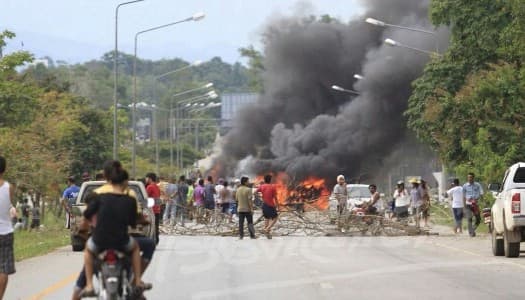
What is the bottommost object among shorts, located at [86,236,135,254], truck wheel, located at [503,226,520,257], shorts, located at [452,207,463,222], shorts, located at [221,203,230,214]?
truck wheel, located at [503,226,520,257]

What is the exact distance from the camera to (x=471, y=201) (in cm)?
3481

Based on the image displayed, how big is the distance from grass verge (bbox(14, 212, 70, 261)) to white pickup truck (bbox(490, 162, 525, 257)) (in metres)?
9.01

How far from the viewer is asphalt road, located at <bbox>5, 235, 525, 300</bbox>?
17.5 metres

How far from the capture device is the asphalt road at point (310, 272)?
57.5ft

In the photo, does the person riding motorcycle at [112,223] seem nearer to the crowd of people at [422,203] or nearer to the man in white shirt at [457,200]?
the crowd of people at [422,203]

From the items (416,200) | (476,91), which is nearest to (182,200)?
(416,200)

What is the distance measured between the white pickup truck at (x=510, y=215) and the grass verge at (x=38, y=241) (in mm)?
9013

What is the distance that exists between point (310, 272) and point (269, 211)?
12.6m

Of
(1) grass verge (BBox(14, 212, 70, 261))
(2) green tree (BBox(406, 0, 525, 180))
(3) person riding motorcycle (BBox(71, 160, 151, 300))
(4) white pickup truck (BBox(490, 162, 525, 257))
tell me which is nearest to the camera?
(3) person riding motorcycle (BBox(71, 160, 151, 300))

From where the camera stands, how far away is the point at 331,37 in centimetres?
6856

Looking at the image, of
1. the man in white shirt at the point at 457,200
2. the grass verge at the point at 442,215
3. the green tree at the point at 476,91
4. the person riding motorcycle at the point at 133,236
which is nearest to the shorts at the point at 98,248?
the person riding motorcycle at the point at 133,236

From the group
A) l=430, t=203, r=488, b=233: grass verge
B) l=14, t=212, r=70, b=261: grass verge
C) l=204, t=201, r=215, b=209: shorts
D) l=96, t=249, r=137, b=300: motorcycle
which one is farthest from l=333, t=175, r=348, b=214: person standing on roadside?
l=96, t=249, r=137, b=300: motorcycle

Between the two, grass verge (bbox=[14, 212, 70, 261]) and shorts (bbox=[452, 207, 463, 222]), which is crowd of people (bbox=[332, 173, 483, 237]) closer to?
shorts (bbox=[452, 207, 463, 222])

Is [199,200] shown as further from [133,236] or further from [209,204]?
[133,236]
